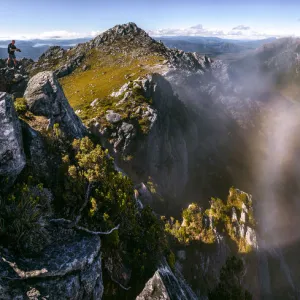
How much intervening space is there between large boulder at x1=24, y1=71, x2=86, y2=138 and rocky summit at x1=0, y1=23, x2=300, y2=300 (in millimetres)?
127

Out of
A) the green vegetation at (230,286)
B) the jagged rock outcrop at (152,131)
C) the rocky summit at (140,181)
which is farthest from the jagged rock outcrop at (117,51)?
the green vegetation at (230,286)

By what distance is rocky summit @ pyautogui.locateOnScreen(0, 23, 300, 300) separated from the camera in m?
14.0

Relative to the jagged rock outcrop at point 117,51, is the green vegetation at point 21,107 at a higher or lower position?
lower

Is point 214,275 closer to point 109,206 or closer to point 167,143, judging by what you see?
point 167,143

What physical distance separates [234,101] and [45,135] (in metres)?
116

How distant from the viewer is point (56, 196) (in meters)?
17.2

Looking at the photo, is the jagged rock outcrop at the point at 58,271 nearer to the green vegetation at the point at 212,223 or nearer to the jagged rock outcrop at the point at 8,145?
the jagged rock outcrop at the point at 8,145

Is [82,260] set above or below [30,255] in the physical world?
below

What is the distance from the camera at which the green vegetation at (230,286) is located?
102 ft

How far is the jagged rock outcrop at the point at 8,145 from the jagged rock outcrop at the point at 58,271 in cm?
432

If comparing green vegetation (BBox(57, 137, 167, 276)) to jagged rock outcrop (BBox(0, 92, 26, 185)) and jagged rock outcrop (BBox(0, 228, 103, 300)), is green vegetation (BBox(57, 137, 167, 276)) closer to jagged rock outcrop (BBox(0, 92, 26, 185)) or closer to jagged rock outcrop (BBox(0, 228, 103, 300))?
jagged rock outcrop (BBox(0, 228, 103, 300))

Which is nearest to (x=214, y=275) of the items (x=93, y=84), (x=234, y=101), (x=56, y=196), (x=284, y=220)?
(x=56, y=196)

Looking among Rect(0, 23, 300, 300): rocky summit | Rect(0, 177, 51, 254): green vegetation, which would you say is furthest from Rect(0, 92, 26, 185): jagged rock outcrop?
Rect(0, 177, 51, 254): green vegetation

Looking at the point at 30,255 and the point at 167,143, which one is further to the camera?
the point at 167,143
